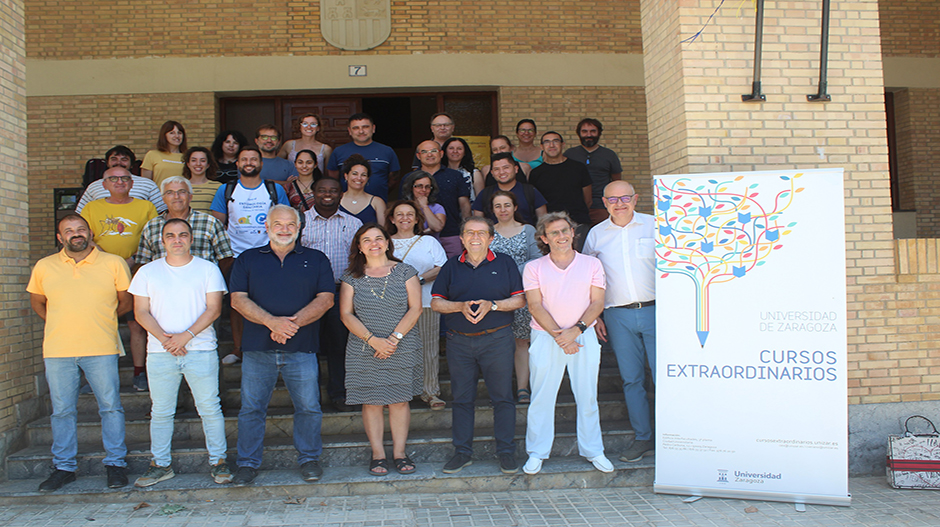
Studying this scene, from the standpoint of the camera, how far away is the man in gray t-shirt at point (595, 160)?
21.7ft

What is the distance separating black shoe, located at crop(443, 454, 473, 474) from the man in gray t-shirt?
10.2 feet

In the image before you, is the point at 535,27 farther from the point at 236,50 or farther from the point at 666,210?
the point at 666,210

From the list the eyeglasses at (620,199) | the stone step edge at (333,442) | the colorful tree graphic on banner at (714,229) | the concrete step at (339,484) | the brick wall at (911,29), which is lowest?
the concrete step at (339,484)

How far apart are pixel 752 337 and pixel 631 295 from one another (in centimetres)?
85

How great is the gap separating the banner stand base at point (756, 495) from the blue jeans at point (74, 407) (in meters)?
3.79

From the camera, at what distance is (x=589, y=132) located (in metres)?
6.59

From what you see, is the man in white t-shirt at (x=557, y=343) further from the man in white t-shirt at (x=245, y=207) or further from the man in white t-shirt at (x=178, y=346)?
the man in white t-shirt at (x=245, y=207)

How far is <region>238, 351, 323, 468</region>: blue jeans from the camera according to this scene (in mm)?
4328

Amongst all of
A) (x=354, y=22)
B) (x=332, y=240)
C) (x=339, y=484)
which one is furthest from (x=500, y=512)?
(x=354, y=22)

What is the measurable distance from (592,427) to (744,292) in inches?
55.4

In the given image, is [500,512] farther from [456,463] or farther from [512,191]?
[512,191]

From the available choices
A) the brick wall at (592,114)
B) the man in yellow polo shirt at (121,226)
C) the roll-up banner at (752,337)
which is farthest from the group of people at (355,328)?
the brick wall at (592,114)

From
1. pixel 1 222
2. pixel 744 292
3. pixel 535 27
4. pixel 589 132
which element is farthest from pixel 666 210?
pixel 535 27

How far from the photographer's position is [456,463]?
441cm
